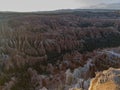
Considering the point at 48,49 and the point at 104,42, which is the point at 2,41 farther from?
the point at 104,42

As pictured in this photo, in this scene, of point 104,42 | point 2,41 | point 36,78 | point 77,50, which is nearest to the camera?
point 36,78

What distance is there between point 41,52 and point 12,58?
2.76m

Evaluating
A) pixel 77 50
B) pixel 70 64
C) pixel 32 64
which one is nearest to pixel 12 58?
pixel 32 64

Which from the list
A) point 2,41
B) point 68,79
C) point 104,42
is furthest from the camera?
point 104,42

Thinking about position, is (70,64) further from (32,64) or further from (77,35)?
(77,35)

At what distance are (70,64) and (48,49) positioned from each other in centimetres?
318

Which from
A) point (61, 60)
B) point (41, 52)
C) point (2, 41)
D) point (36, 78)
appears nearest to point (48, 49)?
point (41, 52)

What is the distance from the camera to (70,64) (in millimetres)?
17688

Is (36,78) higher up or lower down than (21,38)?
lower down

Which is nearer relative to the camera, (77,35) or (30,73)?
(30,73)

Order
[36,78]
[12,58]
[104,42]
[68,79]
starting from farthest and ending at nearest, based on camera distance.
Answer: [104,42] < [12,58] < [36,78] < [68,79]

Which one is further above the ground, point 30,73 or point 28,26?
point 28,26

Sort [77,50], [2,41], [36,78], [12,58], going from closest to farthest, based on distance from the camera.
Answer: [36,78], [12,58], [2,41], [77,50]

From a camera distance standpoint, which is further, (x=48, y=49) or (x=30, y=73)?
(x=48, y=49)
